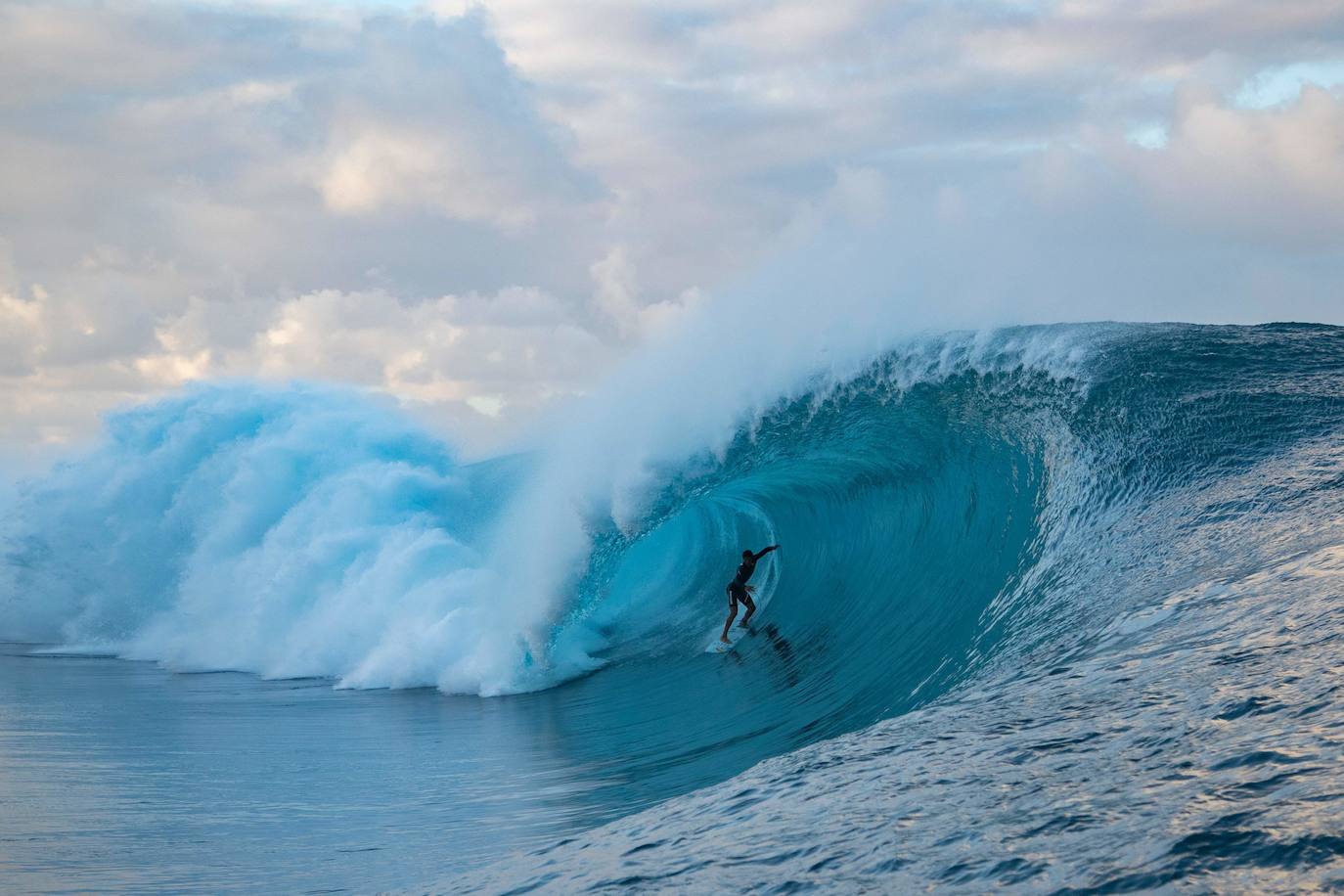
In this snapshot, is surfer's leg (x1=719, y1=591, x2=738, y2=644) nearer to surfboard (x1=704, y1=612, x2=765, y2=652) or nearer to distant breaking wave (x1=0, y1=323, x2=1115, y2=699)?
surfboard (x1=704, y1=612, x2=765, y2=652)

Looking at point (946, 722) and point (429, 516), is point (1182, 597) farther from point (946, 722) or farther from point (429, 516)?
point (429, 516)

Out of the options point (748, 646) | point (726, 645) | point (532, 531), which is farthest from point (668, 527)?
point (748, 646)

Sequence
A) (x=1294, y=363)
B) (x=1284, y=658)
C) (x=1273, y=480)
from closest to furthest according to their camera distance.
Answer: (x=1284, y=658), (x=1273, y=480), (x=1294, y=363)

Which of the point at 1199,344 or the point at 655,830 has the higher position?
the point at 1199,344

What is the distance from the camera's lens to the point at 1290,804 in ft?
10.3

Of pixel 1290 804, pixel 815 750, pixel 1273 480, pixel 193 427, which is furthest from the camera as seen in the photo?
A: pixel 193 427

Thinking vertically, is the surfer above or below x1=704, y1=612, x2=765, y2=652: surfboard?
above

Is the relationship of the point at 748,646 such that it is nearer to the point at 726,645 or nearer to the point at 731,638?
the point at 726,645

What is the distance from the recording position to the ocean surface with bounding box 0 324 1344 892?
12.6 ft

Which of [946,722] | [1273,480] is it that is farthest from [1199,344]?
[946,722]

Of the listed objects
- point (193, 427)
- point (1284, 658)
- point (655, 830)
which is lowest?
point (655, 830)

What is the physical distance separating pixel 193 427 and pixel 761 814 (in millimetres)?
16804

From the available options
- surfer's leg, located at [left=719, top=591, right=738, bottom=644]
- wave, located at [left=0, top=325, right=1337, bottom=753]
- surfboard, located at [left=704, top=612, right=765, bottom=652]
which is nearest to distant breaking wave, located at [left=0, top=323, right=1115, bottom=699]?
wave, located at [left=0, top=325, right=1337, bottom=753]

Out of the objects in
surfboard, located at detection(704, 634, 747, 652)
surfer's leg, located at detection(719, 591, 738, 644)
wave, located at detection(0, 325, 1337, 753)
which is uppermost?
wave, located at detection(0, 325, 1337, 753)
